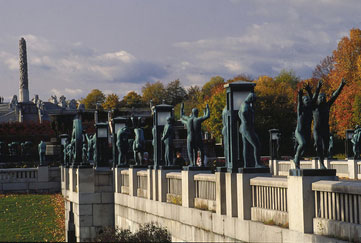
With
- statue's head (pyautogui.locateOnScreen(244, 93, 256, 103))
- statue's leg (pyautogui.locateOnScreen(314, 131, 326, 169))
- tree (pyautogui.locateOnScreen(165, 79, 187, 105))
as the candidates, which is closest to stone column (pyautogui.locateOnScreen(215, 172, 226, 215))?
statue's head (pyautogui.locateOnScreen(244, 93, 256, 103))

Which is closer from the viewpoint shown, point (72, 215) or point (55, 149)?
point (72, 215)

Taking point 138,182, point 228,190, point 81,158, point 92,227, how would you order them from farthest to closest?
point 81,158 → point 92,227 → point 138,182 → point 228,190

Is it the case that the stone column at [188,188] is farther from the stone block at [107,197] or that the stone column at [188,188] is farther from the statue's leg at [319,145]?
the stone block at [107,197]

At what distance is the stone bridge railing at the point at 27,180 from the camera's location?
1773 inches

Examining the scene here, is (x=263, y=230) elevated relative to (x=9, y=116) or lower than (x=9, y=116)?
lower

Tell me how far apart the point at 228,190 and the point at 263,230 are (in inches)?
78.4

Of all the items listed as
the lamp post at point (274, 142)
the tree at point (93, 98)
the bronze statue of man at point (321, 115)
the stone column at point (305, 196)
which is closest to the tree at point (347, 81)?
the lamp post at point (274, 142)

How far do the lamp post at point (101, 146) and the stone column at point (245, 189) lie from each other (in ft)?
54.5

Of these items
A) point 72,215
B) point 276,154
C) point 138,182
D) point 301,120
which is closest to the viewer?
point 301,120

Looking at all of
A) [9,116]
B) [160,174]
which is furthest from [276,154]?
[9,116]

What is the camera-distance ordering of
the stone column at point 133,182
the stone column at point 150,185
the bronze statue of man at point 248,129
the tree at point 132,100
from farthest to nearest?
the tree at point 132,100 < the stone column at point 133,182 < the stone column at point 150,185 < the bronze statue of man at point 248,129

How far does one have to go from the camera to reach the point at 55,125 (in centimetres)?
6309

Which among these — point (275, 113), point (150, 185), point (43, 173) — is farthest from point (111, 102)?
point (150, 185)

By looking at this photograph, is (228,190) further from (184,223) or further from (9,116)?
(9,116)
